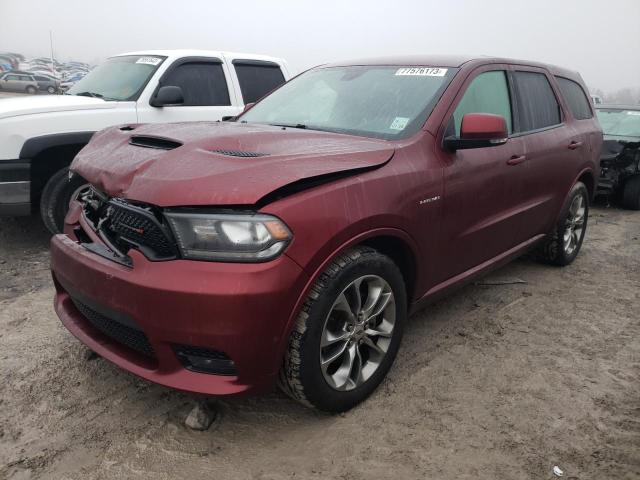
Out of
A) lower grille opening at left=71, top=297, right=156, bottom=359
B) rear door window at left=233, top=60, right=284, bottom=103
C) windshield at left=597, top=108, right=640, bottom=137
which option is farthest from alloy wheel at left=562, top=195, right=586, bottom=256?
windshield at left=597, top=108, right=640, bottom=137

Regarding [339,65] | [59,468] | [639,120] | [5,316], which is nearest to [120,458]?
[59,468]

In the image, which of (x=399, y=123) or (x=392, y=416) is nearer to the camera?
(x=392, y=416)

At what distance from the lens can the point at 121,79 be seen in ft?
17.9

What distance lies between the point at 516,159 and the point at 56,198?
3799 mm

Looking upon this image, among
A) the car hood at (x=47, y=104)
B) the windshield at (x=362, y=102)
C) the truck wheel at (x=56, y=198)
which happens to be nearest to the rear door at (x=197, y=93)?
the car hood at (x=47, y=104)

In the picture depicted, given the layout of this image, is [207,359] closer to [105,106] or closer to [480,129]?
[480,129]

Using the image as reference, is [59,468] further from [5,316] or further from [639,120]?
[639,120]

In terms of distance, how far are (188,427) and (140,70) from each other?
13.8ft

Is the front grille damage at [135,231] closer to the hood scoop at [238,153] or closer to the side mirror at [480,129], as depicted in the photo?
the hood scoop at [238,153]

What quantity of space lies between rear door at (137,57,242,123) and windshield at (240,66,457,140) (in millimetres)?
1926

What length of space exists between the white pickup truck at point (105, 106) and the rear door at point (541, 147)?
316 cm

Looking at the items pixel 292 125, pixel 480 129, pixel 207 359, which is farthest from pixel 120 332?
pixel 480 129

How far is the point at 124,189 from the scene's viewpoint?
2.25m

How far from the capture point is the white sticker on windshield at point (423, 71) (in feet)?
10.4
